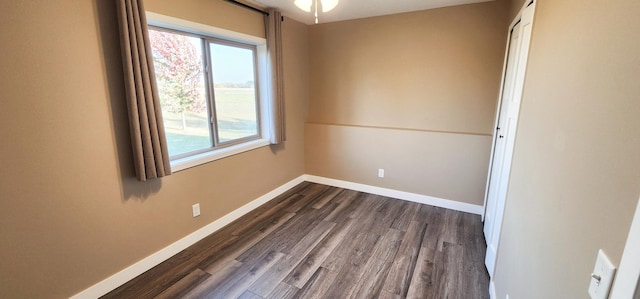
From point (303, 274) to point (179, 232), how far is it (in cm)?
123

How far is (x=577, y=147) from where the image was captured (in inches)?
33.7

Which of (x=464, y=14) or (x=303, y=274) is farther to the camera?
(x=464, y=14)

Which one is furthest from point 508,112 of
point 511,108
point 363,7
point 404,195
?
point 363,7

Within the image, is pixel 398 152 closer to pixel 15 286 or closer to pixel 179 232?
pixel 179 232

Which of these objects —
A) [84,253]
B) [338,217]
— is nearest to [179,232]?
[84,253]

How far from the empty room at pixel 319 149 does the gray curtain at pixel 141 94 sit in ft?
0.05

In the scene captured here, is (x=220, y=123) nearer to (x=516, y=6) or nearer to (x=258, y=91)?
(x=258, y=91)

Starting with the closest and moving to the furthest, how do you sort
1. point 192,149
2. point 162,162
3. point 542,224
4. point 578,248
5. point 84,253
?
point 578,248 < point 542,224 < point 84,253 < point 162,162 < point 192,149

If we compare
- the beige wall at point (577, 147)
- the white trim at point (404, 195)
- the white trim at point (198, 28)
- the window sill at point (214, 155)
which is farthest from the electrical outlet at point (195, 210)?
the beige wall at point (577, 147)

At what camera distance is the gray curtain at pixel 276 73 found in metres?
3.11

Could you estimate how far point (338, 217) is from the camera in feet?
10.3

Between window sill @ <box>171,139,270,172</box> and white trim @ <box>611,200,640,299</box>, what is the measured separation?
258 cm

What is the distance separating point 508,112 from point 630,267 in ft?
6.38

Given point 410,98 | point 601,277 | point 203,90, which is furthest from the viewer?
point 410,98
